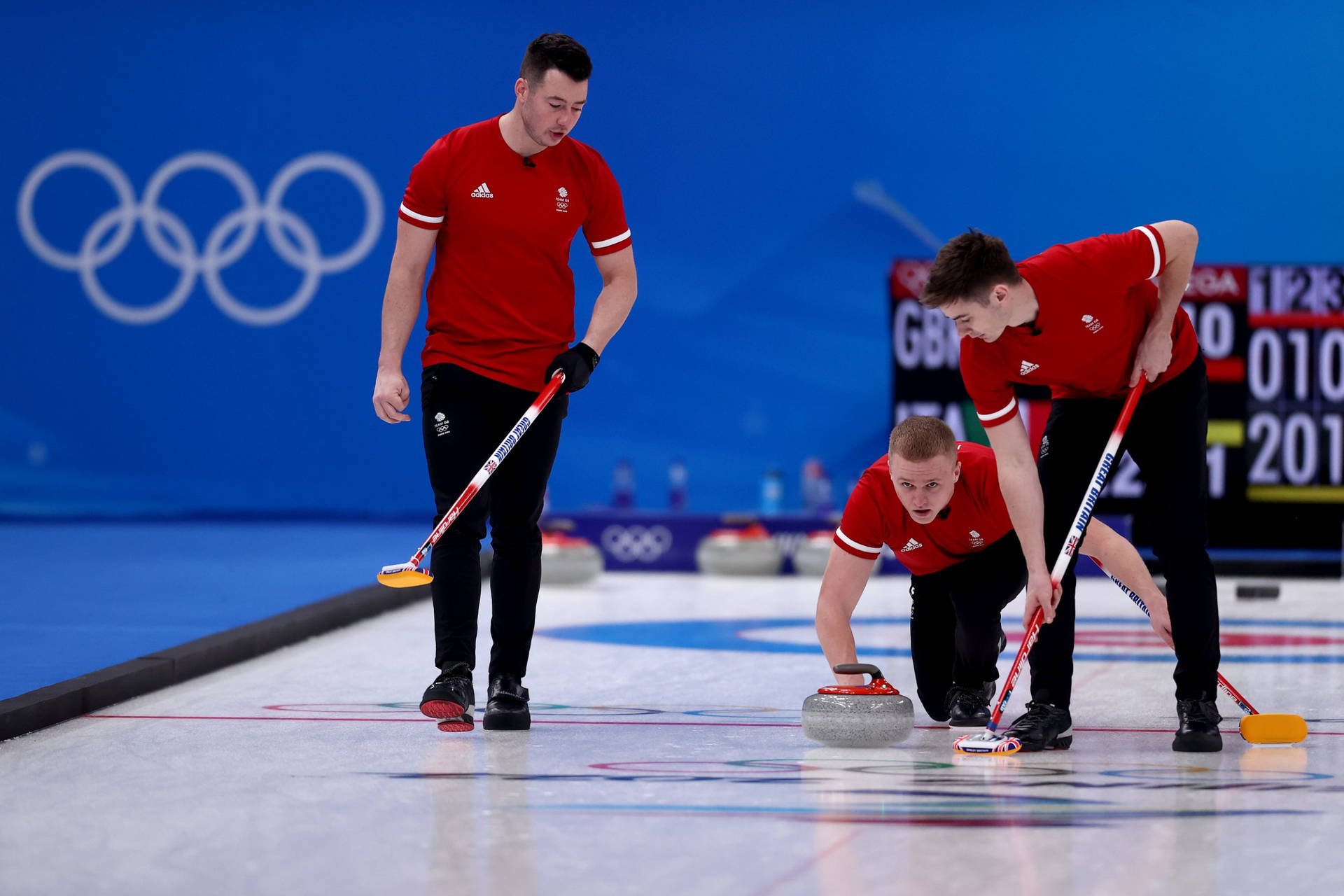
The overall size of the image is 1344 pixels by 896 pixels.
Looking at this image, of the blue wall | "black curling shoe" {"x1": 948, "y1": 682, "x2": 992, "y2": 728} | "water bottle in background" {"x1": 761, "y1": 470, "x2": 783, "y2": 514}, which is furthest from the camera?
the blue wall

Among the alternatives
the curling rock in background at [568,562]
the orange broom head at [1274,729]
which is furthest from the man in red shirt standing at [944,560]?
the curling rock in background at [568,562]

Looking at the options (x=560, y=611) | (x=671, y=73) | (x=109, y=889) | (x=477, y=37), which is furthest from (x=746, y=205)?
(x=109, y=889)

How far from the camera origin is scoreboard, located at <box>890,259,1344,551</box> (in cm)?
723

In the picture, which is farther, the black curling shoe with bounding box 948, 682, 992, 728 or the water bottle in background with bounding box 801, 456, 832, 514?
the water bottle in background with bounding box 801, 456, 832, 514

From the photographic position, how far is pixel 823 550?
7.65 m

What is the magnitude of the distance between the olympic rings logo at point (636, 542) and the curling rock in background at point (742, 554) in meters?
0.35

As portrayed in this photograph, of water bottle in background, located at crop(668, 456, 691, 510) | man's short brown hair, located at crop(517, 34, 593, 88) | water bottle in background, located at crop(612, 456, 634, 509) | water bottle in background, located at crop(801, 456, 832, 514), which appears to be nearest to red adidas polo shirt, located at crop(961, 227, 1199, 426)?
man's short brown hair, located at crop(517, 34, 593, 88)

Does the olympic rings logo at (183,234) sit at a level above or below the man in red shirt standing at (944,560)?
above

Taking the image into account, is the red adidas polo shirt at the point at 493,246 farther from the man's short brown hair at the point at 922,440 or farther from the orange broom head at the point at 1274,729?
the orange broom head at the point at 1274,729

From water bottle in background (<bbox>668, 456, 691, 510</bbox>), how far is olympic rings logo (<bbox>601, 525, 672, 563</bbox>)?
4.84 ft

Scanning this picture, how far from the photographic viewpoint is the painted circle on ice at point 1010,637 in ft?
15.4

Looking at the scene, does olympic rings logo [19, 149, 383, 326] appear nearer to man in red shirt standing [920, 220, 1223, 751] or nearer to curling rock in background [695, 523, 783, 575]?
curling rock in background [695, 523, 783, 575]

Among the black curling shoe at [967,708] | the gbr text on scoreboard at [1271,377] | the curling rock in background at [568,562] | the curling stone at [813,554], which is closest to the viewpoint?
the black curling shoe at [967,708]

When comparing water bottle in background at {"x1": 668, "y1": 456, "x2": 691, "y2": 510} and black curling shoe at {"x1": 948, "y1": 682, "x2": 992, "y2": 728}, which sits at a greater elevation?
water bottle in background at {"x1": 668, "y1": 456, "x2": 691, "y2": 510}
